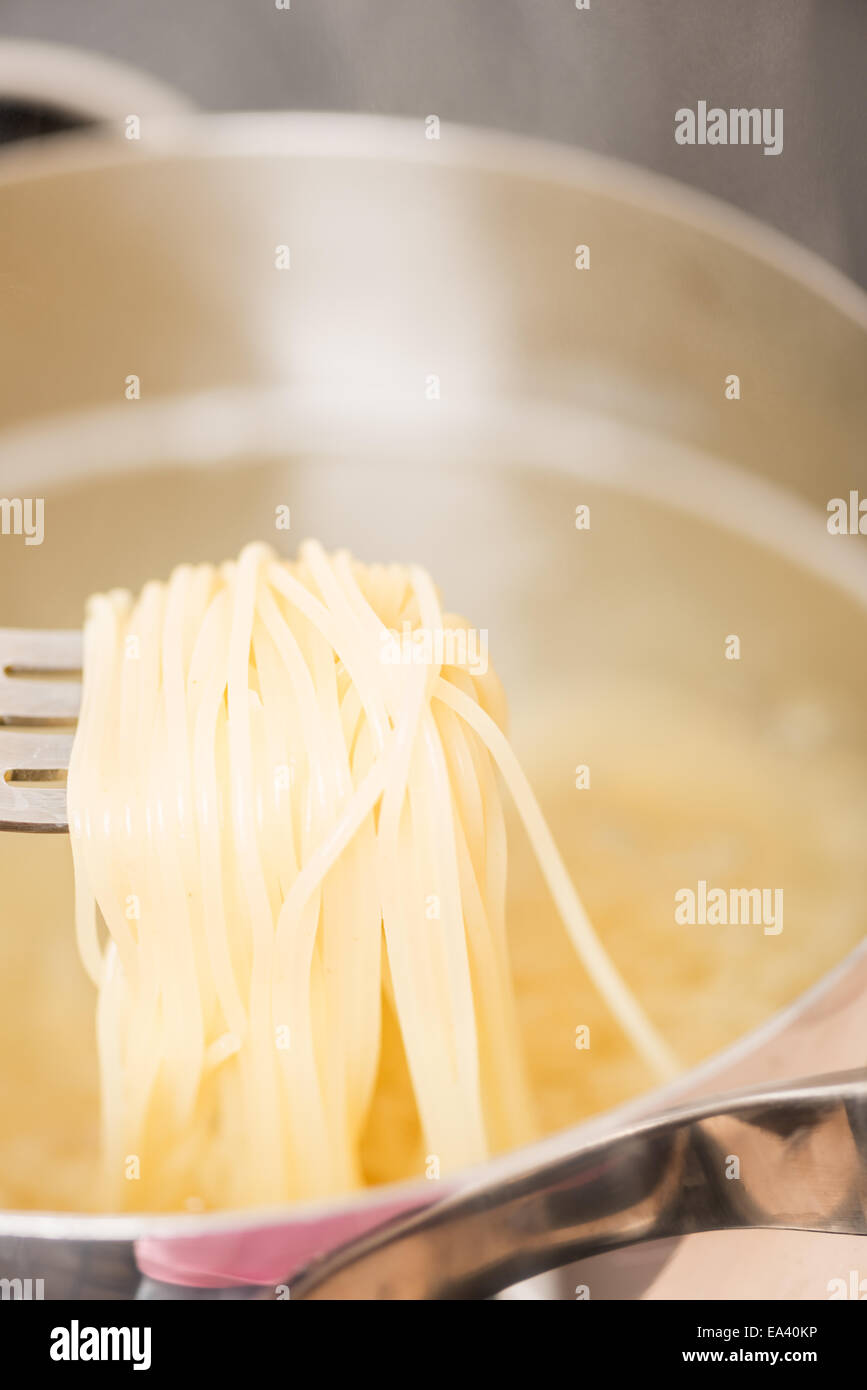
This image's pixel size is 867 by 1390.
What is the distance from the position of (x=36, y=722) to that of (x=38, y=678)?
3 cm

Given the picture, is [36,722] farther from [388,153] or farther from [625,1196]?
[388,153]

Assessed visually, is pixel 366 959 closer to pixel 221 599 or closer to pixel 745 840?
pixel 221 599

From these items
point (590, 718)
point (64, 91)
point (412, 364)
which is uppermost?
point (64, 91)

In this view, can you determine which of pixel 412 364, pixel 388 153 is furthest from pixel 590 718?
pixel 388 153

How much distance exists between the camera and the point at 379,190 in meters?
1.01

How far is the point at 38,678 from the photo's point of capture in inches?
26.3

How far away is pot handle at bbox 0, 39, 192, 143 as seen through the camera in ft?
3.43

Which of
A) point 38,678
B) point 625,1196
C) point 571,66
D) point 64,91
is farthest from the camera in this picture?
point 64,91

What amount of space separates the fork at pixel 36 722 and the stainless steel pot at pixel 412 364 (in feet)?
0.85

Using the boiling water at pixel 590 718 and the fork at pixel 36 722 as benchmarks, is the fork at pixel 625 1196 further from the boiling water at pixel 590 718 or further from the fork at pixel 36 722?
the fork at pixel 36 722

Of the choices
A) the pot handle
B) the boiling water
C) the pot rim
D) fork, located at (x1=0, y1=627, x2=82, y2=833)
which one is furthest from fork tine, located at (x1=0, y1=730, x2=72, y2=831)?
the pot handle

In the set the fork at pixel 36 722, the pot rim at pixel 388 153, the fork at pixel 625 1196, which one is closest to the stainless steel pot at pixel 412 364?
the pot rim at pixel 388 153

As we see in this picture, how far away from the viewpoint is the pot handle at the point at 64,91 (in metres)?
1.04
